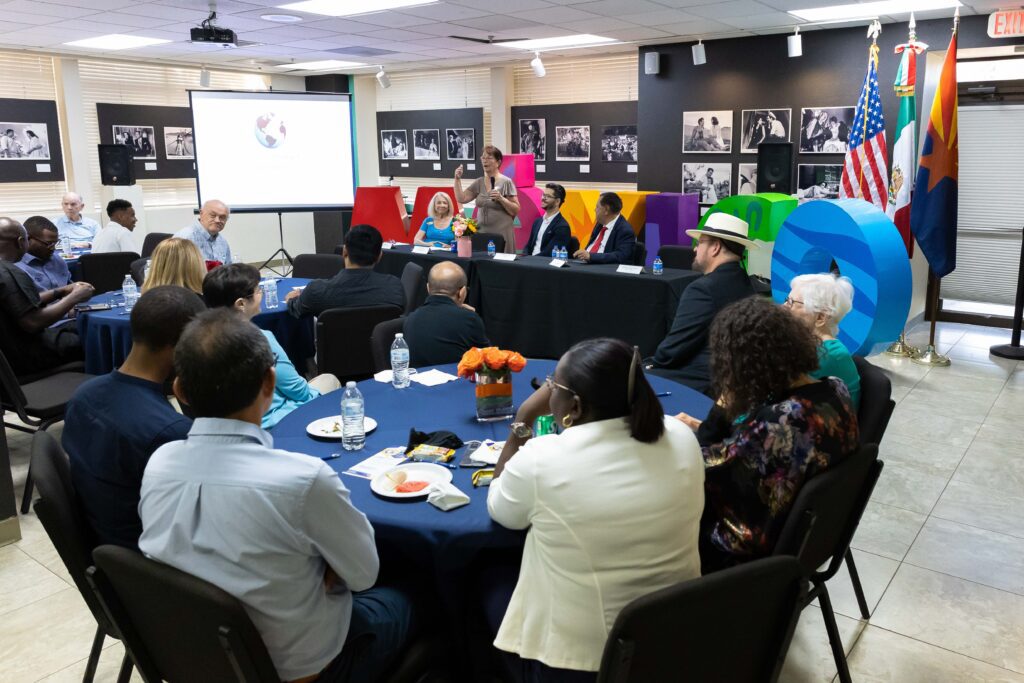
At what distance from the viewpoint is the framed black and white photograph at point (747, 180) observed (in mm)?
9406

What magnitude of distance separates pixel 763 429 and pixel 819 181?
7594 mm

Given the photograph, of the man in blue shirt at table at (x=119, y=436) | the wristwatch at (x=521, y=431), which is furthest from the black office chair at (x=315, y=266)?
the wristwatch at (x=521, y=431)

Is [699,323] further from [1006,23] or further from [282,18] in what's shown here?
[282,18]

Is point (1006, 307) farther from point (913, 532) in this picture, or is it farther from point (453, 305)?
point (453, 305)

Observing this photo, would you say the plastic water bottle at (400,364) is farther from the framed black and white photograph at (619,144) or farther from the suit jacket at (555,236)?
the framed black and white photograph at (619,144)

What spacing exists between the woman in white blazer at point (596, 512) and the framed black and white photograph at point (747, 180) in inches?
328

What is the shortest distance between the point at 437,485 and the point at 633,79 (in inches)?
391

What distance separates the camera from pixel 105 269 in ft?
20.6

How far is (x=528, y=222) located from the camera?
1032 centimetres

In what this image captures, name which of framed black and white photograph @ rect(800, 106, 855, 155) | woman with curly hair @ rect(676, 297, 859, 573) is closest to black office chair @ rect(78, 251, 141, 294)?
woman with curly hair @ rect(676, 297, 859, 573)

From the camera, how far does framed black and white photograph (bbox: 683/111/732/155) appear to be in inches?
374

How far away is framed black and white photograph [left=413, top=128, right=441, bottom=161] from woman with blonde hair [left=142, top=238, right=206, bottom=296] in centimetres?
929

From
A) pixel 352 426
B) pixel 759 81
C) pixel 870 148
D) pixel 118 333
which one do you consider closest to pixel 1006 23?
pixel 870 148

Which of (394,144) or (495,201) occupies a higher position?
(394,144)
